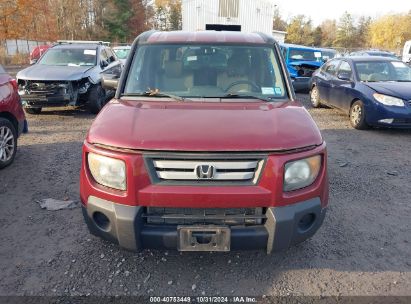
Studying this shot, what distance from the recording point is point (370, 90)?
7.64 meters

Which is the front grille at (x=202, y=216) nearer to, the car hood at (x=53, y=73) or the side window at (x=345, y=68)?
the car hood at (x=53, y=73)

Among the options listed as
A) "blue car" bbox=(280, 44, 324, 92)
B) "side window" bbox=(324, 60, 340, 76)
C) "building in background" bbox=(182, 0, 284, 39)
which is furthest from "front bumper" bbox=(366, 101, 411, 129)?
"building in background" bbox=(182, 0, 284, 39)

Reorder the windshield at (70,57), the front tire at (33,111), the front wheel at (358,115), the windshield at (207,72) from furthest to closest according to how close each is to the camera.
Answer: the windshield at (70,57) → the front tire at (33,111) → the front wheel at (358,115) → the windshield at (207,72)

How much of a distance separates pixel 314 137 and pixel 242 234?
3.06 ft

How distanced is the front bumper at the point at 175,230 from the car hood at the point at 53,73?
6.38 m

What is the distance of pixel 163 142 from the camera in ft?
8.05

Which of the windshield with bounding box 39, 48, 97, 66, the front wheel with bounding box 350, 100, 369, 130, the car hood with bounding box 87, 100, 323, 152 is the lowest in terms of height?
the front wheel with bounding box 350, 100, 369, 130

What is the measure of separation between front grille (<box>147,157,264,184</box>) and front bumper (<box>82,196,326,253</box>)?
293 mm

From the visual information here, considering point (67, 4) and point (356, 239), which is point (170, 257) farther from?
point (67, 4)

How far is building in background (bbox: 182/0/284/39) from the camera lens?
2955 cm

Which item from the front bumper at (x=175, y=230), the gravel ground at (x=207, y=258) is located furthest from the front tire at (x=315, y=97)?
the front bumper at (x=175, y=230)

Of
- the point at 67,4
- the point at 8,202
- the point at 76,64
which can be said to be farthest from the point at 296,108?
the point at 67,4

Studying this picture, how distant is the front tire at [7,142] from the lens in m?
5.15

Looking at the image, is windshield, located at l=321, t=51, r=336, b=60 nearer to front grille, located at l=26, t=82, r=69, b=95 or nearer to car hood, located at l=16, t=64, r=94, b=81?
car hood, located at l=16, t=64, r=94, b=81
